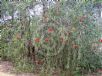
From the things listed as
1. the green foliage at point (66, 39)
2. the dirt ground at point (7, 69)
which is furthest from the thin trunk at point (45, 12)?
the dirt ground at point (7, 69)

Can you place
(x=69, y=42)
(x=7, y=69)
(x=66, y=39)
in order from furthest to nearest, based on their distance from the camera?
(x=7, y=69) < (x=69, y=42) < (x=66, y=39)

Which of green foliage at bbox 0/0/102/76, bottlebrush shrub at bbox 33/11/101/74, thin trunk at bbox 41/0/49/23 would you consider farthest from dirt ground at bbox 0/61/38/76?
thin trunk at bbox 41/0/49/23

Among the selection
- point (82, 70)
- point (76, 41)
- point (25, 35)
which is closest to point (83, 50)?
point (76, 41)

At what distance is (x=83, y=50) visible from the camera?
19.5 feet

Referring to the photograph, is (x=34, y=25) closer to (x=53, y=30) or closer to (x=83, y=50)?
(x=53, y=30)

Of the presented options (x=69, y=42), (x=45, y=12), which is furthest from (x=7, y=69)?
(x=69, y=42)

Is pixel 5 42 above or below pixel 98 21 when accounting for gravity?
below

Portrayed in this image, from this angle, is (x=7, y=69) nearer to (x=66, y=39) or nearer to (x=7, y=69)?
(x=7, y=69)

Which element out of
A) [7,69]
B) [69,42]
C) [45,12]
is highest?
[45,12]

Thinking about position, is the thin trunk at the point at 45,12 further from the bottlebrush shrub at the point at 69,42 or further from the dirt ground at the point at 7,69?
the dirt ground at the point at 7,69

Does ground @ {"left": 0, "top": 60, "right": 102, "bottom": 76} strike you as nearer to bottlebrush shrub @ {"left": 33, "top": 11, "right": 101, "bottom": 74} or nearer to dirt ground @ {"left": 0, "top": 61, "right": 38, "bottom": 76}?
dirt ground @ {"left": 0, "top": 61, "right": 38, "bottom": 76}

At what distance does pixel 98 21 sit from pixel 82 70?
1.31m

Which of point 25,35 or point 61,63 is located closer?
point 61,63

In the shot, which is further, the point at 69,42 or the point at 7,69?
the point at 7,69
